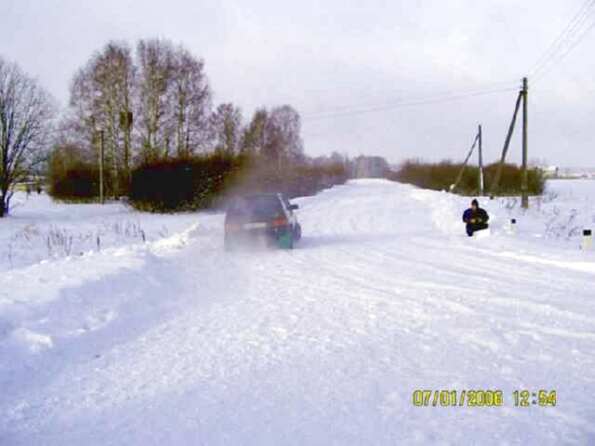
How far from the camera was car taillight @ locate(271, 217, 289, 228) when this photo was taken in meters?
12.5

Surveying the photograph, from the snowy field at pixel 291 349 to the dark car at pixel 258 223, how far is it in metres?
1.75

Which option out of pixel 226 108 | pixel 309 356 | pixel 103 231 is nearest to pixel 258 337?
pixel 309 356

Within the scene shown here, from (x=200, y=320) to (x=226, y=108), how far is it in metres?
54.9

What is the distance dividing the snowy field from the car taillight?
2016 mm

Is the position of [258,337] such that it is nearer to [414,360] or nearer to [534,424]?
[414,360]

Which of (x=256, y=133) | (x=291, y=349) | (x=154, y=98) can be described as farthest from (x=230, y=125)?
(x=291, y=349)

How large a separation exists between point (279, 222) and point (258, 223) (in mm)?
591

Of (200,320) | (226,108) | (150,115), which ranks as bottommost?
(200,320)

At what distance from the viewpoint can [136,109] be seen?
3728 cm

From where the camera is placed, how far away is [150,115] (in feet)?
122
